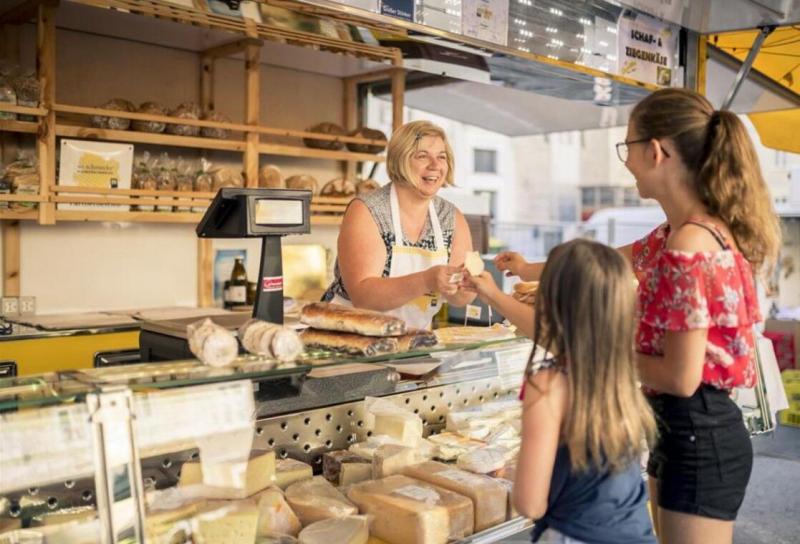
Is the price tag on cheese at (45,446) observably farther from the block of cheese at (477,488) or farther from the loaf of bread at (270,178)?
the loaf of bread at (270,178)

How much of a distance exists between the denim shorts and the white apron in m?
1.03

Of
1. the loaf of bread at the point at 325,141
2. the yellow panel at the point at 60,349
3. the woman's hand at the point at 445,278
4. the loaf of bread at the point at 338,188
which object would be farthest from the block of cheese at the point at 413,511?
the loaf of bread at the point at 325,141

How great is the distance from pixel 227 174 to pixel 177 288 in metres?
0.77

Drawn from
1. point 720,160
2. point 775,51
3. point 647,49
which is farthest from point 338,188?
point 720,160

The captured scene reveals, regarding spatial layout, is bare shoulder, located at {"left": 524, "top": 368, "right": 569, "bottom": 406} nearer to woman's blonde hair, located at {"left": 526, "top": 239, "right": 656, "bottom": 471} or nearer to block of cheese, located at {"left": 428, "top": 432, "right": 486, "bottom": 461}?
woman's blonde hair, located at {"left": 526, "top": 239, "right": 656, "bottom": 471}

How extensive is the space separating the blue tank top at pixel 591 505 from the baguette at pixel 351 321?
0.52 meters

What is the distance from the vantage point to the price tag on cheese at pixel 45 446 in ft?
4.61

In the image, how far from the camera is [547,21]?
10.2 feet

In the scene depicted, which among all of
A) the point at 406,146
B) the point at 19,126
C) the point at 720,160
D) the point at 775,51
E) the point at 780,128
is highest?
the point at 775,51

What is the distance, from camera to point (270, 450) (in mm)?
1888

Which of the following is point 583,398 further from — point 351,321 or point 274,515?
point 274,515

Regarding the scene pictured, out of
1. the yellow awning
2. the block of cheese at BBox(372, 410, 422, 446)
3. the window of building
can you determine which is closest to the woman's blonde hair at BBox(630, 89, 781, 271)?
the block of cheese at BBox(372, 410, 422, 446)

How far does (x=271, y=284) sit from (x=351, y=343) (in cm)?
26

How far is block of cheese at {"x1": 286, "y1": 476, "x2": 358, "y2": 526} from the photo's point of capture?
181cm
